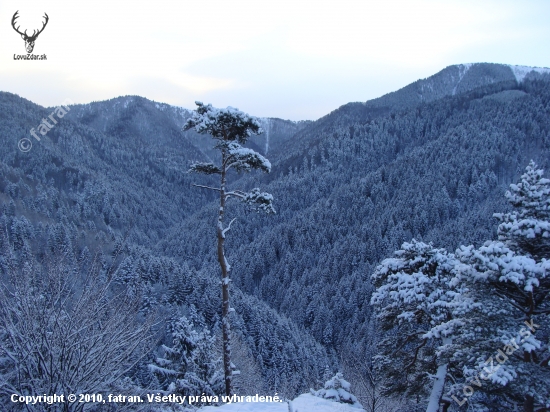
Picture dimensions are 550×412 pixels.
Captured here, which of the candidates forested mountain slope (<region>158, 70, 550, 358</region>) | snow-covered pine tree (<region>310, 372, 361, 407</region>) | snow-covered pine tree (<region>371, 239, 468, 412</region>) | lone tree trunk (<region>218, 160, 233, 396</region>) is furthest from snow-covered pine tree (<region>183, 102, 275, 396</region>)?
forested mountain slope (<region>158, 70, 550, 358</region>)

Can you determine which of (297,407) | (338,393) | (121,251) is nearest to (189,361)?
(338,393)

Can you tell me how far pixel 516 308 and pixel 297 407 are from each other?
635 cm

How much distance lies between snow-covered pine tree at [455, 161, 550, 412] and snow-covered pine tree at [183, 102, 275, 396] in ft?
18.3

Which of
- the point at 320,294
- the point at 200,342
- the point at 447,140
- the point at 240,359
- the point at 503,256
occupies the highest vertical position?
the point at 447,140

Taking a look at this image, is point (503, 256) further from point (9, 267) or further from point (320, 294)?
point (320, 294)

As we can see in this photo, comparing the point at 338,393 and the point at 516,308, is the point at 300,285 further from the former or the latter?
the point at 516,308

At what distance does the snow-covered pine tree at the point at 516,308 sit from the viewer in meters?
7.81

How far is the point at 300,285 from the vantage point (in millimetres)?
107875

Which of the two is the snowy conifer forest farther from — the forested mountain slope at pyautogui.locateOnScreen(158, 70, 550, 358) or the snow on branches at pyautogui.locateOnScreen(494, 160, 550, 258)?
the forested mountain slope at pyautogui.locateOnScreen(158, 70, 550, 358)

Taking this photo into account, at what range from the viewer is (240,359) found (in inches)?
1065

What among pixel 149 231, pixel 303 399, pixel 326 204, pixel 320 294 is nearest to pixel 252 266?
pixel 320 294

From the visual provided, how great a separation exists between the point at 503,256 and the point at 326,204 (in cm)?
14732

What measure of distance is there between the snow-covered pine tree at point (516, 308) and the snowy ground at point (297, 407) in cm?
446

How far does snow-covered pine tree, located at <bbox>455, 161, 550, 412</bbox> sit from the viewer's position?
25.6 feet
